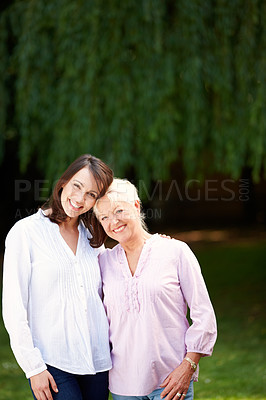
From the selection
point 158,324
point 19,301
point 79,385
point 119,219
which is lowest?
point 79,385

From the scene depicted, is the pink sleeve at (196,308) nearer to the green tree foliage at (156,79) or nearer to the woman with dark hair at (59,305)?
the woman with dark hair at (59,305)

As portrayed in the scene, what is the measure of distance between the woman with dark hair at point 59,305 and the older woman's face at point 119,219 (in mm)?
57

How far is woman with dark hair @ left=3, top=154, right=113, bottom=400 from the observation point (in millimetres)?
1695

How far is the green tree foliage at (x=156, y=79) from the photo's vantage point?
4465 mm

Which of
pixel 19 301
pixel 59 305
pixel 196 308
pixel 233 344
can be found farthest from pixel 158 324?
pixel 233 344

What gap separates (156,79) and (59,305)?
3.05 metres

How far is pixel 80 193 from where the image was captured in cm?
184

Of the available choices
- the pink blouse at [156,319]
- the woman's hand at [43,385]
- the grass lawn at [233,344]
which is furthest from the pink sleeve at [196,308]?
the grass lawn at [233,344]

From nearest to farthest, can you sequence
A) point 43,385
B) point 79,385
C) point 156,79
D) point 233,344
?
point 43,385
point 79,385
point 156,79
point 233,344

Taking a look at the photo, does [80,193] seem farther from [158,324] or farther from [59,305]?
[158,324]

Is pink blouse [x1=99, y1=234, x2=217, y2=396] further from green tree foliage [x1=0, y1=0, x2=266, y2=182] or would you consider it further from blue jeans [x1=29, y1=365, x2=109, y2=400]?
green tree foliage [x1=0, y1=0, x2=266, y2=182]

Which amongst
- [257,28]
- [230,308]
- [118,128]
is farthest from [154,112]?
[230,308]

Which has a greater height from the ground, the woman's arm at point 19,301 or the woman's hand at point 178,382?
the woman's arm at point 19,301

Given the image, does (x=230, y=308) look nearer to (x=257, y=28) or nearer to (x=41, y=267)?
(x=257, y=28)
